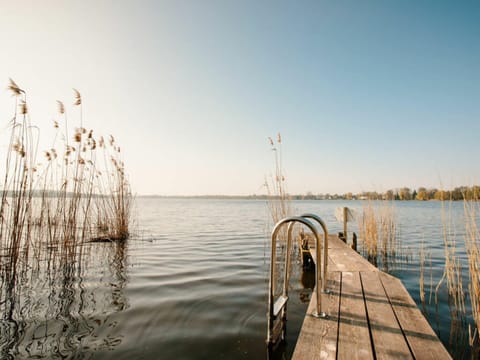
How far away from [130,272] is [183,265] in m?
1.18

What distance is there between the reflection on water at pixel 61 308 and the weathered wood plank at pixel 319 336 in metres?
2.02

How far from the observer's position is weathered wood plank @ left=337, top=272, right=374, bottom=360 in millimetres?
2029

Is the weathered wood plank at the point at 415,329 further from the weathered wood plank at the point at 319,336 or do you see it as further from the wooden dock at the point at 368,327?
the weathered wood plank at the point at 319,336

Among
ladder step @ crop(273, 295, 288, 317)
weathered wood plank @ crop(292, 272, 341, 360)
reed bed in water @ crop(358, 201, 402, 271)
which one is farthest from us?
reed bed in water @ crop(358, 201, 402, 271)

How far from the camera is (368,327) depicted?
2426mm

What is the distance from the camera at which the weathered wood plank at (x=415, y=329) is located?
2.01 metres

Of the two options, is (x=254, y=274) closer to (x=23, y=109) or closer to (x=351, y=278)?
(x=351, y=278)

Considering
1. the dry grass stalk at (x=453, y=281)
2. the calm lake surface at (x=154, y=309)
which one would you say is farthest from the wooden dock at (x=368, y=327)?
the calm lake surface at (x=154, y=309)

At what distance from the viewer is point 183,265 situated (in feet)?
21.1

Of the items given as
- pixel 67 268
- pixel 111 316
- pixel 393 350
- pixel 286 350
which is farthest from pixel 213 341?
pixel 67 268

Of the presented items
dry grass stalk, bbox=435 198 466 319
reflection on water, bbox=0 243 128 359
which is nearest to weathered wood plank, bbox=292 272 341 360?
dry grass stalk, bbox=435 198 466 319

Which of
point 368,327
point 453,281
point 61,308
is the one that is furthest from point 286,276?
point 61,308

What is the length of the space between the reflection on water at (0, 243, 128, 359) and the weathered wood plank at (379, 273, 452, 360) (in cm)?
285

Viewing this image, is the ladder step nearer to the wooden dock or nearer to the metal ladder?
the metal ladder
